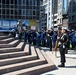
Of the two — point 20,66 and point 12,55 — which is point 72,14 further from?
point 20,66

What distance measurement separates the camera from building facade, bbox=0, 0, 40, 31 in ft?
305

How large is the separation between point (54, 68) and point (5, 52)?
7.51 feet

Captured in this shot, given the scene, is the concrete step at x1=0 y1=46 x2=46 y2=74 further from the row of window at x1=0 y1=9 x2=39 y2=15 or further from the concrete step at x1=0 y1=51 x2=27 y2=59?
the row of window at x1=0 y1=9 x2=39 y2=15

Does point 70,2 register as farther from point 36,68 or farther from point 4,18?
point 36,68

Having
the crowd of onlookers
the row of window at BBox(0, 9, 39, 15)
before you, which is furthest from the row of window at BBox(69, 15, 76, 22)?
the crowd of onlookers

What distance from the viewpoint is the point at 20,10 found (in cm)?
9450

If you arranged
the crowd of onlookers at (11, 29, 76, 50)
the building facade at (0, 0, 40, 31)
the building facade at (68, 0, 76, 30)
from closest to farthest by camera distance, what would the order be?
1. the crowd of onlookers at (11, 29, 76, 50)
2. the building facade at (0, 0, 40, 31)
3. the building facade at (68, 0, 76, 30)

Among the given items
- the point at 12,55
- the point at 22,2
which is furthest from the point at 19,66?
the point at 22,2

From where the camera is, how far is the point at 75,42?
2503 centimetres

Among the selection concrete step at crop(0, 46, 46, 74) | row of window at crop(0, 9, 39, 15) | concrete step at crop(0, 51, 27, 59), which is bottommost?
concrete step at crop(0, 46, 46, 74)

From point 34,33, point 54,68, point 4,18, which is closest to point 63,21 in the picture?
point 4,18

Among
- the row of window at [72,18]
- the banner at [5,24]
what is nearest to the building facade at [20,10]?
the banner at [5,24]

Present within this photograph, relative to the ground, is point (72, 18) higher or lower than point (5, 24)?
higher

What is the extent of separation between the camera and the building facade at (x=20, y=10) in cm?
9307
